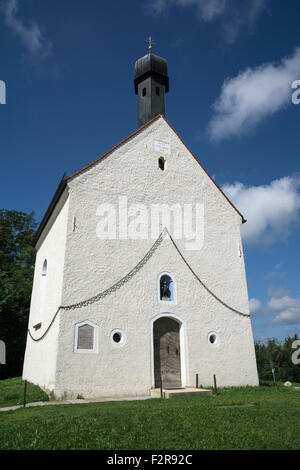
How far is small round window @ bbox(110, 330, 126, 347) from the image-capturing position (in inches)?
459

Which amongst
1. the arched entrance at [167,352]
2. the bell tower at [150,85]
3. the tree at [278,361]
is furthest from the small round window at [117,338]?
the tree at [278,361]

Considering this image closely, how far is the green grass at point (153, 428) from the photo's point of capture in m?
5.37

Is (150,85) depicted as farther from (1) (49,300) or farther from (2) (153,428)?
(2) (153,428)

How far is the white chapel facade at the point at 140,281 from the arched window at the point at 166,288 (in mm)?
41

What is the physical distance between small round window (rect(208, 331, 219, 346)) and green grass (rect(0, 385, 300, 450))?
18.2 ft

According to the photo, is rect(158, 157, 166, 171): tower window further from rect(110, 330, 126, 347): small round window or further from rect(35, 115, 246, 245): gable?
rect(110, 330, 126, 347): small round window

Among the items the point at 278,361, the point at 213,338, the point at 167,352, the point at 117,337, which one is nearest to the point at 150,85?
the point at 213,338

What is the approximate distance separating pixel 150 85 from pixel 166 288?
11.5m

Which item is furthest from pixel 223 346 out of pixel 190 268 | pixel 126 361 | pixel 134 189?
pixel 134 189

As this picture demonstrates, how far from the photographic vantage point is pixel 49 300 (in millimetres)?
13344

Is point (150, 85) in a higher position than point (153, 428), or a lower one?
higher

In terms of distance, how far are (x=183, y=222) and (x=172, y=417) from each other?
9.40 meters

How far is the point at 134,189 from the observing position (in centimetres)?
1416
